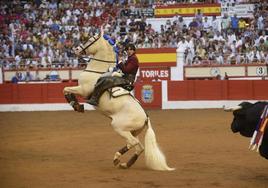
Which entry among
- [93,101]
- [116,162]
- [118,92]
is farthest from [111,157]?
[118,92]

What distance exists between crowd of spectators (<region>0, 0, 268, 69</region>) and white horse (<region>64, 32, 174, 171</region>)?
11.9m

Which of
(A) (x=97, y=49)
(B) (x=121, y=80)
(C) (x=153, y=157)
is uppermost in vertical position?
(A) (x=97, y=49)

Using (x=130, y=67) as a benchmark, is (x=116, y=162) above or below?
below

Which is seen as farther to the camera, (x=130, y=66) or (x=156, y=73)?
(x=156, y=73)

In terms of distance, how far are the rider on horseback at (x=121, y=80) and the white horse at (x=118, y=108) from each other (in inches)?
3.4

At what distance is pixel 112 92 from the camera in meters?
7.80

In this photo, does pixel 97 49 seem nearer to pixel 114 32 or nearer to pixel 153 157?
pixel 153 157

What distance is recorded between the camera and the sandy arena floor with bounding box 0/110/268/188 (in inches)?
258

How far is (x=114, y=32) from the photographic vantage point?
2350cm

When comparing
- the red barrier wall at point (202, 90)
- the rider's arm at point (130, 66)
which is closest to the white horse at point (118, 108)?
the rider's arm at point (130, 66)

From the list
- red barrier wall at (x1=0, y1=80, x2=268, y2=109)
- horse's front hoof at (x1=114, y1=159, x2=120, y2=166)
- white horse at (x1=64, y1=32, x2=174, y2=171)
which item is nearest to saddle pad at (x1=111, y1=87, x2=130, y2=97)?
white horse at (x1=64, y1=32, x2=174, y2=171)

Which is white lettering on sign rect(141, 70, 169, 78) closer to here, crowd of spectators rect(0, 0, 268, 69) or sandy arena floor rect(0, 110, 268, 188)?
crowd of spectators rect(0, 0, 268, 69)

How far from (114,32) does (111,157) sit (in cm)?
1503

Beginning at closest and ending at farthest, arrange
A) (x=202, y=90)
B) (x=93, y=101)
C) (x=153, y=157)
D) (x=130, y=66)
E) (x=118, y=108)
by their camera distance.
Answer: (x=153, y=157) < (x=118, y=108) < (x=93, y=101) < (x=130, y=66) < (x=202, y=90)
